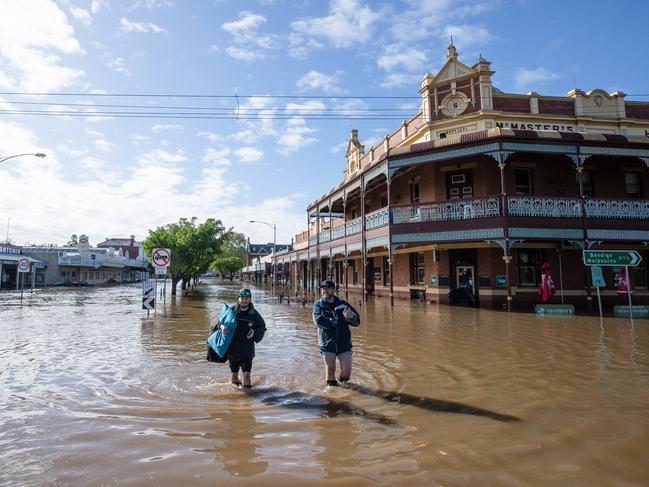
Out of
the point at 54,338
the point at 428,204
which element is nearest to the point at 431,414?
the point at 54,338

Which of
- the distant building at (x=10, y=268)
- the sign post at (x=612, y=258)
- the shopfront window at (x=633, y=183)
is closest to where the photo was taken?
the sign post at (x=612, y=258)

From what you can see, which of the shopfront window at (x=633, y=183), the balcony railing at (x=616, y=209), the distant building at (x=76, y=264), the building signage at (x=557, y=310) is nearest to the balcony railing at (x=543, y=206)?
the balcony railing at (x=616, y=209)

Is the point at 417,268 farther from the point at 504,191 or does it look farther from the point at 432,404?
the point at 432,404

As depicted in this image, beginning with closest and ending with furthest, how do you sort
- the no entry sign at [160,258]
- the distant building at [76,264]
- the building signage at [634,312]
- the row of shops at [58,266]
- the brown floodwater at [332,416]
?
the brown floodwater at [332,416], the building signage at [634,312], the no entry sign at [160,258], the row of shops at [58,266], the distant building at [76,264]

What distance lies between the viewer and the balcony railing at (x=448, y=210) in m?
18.1

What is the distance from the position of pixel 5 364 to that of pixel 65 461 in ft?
17.5

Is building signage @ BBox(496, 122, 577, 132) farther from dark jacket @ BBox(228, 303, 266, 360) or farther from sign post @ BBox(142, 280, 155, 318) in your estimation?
dark jacket @ BBox(228, 303, 266, 360)

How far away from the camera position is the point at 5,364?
782cm

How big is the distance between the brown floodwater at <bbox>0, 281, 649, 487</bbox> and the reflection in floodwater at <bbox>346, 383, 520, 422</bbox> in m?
0.03

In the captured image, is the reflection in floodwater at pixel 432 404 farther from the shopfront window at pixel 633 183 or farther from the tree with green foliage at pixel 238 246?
the tree with green foliage at pixel 238 246

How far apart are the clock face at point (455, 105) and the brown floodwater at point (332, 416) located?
15418mm

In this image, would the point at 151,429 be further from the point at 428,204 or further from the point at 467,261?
the point at 467,261

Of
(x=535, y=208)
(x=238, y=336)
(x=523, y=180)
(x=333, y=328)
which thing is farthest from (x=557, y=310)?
(x=238, y=336)

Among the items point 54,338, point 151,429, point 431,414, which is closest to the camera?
point 151,429
